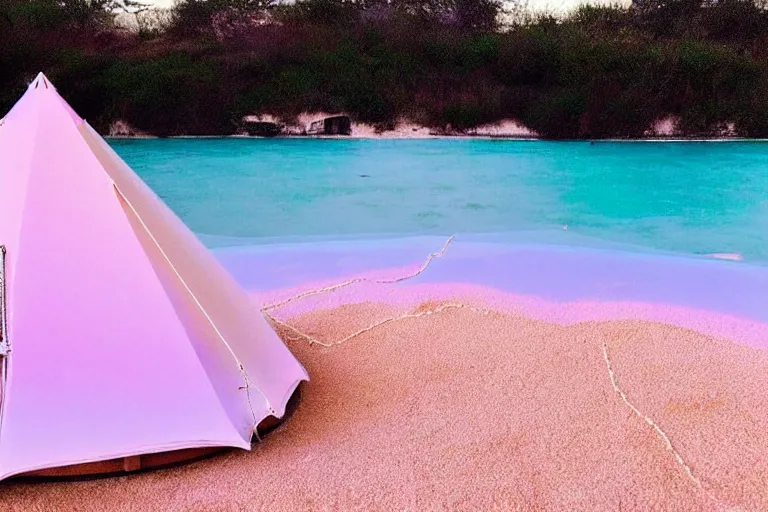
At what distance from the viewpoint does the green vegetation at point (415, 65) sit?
11.9 m

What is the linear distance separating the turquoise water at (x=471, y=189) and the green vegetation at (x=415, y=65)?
0.69m

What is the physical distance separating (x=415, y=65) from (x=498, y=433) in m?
11.6

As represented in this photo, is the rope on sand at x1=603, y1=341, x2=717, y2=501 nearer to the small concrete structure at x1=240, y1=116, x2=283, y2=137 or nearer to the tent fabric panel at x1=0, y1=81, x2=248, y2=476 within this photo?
the tent fabric panel at x1=0, y1=81, x2=248, y2=476

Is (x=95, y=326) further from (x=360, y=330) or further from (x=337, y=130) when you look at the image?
(x=337, y=130)

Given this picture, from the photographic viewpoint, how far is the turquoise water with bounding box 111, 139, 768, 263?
21.9 feet

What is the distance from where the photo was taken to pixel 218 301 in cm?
256

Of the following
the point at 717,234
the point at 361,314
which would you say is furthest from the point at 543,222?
the point at 361,314

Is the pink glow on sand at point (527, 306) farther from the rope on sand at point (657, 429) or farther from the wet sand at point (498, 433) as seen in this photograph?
the rope on sand at point (657, 429)

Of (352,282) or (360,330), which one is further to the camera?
(352,282)

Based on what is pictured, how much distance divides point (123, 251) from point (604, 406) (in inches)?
73.4

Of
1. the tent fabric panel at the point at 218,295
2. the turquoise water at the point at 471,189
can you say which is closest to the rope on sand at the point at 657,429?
the tent fabric panel at the point at 218,295

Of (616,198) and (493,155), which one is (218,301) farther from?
(493,155)

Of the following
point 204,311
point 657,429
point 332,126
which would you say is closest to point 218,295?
point 204,311

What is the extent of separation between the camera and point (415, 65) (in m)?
13.4
